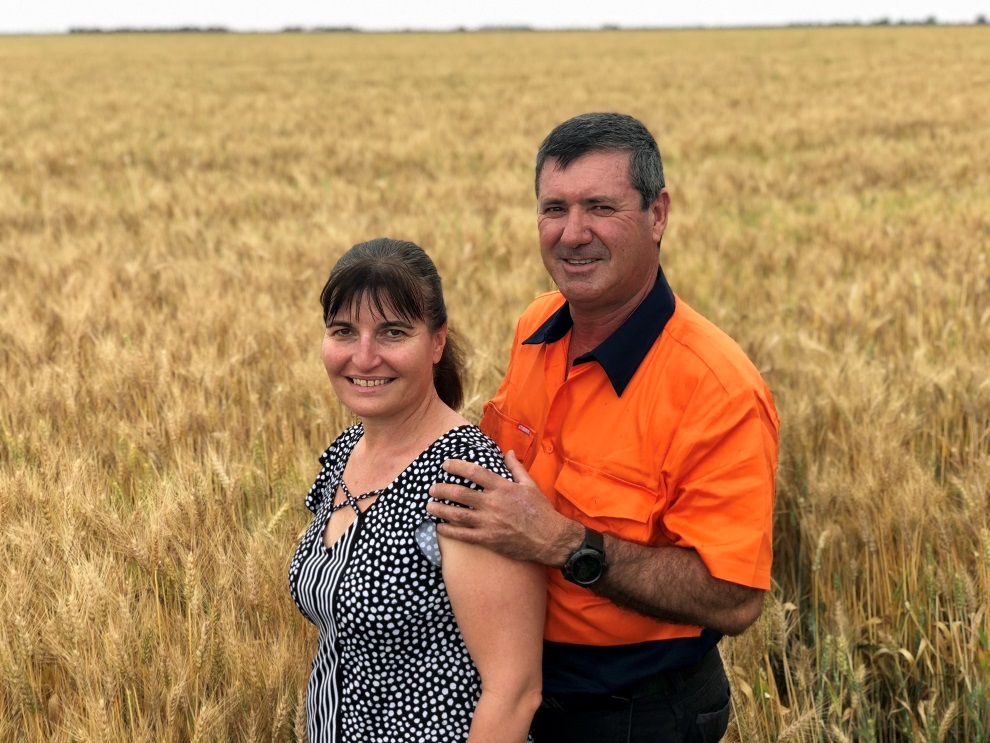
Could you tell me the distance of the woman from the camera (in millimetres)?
1518

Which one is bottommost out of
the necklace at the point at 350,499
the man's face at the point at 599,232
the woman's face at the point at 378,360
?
the necklace at the point at 350,499

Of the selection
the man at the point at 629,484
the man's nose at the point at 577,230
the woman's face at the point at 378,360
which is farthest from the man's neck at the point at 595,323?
the woman's face at the point at 378,360

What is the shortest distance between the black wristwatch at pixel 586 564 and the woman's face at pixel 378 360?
39 cm

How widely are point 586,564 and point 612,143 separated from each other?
77 cm

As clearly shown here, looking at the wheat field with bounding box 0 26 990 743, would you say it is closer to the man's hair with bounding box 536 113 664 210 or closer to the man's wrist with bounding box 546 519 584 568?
the man's wrist with bounding box 546 519 584 568

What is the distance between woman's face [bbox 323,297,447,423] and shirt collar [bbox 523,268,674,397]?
1.07 ft

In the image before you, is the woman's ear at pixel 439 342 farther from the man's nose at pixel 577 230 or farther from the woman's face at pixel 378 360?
the man's nose at pixel 577 230

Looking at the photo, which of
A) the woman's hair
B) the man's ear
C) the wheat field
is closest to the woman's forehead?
the woman's hair

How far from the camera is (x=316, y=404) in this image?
3133 mm

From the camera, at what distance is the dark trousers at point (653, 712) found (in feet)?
5.74

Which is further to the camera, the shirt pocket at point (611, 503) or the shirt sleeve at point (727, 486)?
the shirt pocket at point (611, 503)

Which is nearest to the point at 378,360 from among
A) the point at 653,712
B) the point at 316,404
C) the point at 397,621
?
the point at 397,621

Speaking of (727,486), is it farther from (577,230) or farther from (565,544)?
(577,230)

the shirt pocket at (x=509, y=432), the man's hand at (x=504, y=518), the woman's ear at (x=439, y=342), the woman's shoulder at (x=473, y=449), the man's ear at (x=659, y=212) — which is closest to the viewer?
the man's hand at (x=504, y=518)
